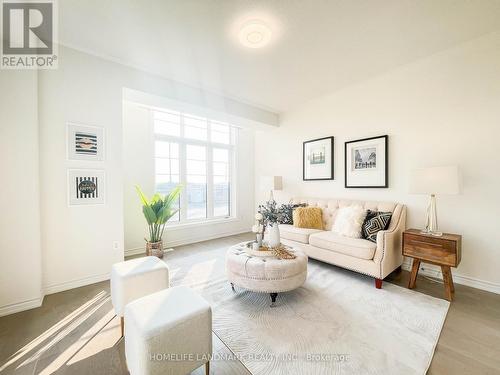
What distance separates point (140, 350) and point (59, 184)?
2.37m

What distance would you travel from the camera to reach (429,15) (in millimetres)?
2102

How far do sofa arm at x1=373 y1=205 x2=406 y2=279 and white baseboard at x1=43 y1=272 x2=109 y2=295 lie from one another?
3.48 metres

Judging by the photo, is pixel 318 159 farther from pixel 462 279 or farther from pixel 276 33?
pixel 462 279

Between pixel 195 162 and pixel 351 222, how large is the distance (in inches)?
133

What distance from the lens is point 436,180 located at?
2357mm

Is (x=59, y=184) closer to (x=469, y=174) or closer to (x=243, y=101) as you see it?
(x=243, y=101)

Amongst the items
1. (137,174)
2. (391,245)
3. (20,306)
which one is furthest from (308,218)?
(20,306)

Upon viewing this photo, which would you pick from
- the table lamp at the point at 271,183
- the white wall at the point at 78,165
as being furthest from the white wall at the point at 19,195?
the table lamp at the point at 271,183

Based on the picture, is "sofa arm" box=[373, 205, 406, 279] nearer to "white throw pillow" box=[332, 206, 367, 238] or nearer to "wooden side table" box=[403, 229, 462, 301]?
"wooden side table" box=[403, 229, 462, 301]

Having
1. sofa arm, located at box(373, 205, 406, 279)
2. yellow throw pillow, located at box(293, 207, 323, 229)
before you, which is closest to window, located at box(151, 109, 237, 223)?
yellow throw pillow, located at box(293, 207, 323, 229)

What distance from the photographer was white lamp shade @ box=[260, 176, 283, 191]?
466 centimetres

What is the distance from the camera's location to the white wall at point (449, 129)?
8.03 ft

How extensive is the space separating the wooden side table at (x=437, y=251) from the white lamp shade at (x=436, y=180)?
0.52 meters

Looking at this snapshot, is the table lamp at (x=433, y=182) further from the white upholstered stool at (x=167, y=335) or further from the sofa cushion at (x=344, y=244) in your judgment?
the white upholstered stool at (x=167, y=335)
